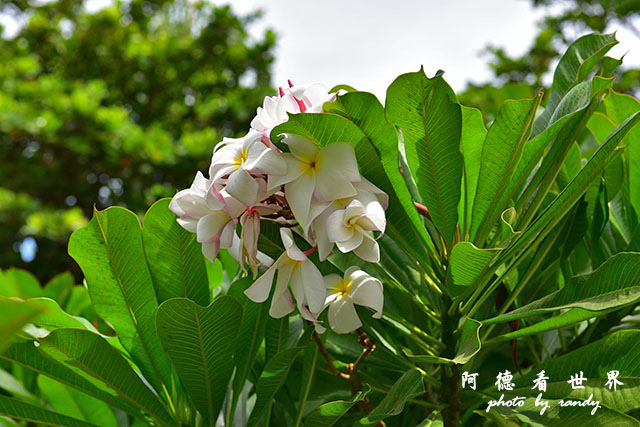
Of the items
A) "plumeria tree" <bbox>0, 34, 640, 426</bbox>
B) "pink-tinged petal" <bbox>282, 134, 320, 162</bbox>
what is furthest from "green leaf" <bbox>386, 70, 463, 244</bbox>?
"pink-tinged petal" <bbox>282, 134, 320, 162</bbox>

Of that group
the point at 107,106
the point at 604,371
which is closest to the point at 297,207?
the point at 604,371

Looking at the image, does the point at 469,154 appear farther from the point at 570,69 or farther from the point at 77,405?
the point at 77,405

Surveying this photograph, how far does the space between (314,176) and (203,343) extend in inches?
9.0

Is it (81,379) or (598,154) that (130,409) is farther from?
(598,154)

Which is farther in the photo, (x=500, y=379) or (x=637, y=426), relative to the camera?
(x=500, y=379)

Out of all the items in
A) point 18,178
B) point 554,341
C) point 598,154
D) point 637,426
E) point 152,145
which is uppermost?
point 18,178

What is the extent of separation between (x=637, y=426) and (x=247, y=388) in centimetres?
51

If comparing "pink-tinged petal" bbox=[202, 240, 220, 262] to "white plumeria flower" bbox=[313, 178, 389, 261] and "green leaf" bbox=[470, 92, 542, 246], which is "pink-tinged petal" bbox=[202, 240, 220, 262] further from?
"green leaf" bbox=[470, 92, 542, 246]

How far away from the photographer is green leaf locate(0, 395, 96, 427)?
2.10ft

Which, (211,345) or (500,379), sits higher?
(211,345)

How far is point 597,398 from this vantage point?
54 cm

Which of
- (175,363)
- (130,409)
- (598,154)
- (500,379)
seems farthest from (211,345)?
(598,154)

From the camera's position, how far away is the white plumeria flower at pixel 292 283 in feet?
1.72

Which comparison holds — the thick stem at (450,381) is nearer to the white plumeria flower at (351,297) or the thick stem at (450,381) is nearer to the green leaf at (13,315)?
the white plumeria flower at (351,297)
